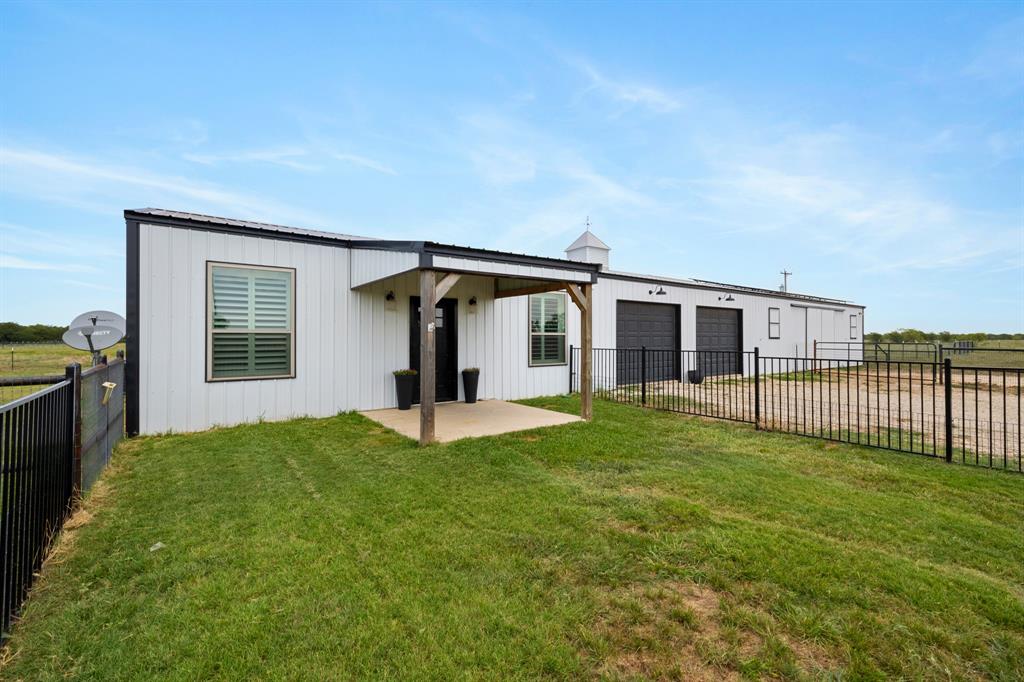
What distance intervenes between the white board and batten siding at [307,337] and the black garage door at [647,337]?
357 cm

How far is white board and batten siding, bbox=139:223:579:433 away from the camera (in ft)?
19.8

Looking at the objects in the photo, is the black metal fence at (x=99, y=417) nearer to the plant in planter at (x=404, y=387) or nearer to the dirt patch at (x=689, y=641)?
the plant in planter at (x=404, y=387)

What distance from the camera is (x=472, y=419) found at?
279 inches

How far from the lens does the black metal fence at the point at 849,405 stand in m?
5.12

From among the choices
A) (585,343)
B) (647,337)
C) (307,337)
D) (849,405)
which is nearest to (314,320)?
(307,337)

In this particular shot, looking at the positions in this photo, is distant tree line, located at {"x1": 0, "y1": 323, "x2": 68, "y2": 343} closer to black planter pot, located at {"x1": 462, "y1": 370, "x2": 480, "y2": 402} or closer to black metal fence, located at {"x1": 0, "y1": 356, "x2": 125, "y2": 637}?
black planter pot, located at {"x1": 462, "y1": 370, "x2": 480, "y2": 402}

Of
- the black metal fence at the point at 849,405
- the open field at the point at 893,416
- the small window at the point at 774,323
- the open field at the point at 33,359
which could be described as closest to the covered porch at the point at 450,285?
the black metal fence at the point at 849,405

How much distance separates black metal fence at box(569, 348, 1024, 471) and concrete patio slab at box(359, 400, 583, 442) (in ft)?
7.63

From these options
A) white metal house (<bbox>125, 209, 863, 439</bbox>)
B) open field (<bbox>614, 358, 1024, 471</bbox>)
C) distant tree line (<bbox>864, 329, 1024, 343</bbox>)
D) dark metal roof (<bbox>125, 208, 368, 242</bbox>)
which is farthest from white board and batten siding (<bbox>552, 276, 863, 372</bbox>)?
distant tree line (<bbox>864, 329, 1024, 343</bbox>)

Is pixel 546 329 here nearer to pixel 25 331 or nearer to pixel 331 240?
pixel 331 240

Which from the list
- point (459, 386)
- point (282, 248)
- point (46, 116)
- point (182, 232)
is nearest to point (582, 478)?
point (459, 386)

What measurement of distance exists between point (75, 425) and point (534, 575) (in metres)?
3.79

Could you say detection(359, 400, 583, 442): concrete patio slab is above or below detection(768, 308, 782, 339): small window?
below

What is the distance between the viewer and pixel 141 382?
19.4 feet
